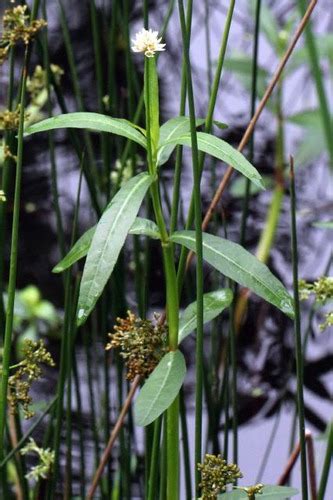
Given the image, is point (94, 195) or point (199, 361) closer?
point (199, 361)

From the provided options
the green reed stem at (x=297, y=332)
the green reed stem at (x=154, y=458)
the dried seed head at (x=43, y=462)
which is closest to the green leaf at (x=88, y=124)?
the green reed stem at (x=297, y=332)

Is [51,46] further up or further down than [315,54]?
further up

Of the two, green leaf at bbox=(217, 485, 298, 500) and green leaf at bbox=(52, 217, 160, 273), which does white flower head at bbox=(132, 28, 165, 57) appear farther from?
green leaf at bbox=(217, 485, 298, 500)

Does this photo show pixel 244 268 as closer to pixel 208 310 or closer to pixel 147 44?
pixel 208 310

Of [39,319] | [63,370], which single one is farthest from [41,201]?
[63,370]

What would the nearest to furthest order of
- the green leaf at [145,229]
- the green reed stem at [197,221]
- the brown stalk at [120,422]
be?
the green reed stem at [197,221]
the green leaf at [145,229]
the brown stalk at [120,422]

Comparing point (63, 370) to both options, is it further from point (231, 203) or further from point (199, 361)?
point (231, 203)

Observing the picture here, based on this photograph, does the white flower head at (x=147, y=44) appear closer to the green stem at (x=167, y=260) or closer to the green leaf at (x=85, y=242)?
the green stem at (x=167, y=260)

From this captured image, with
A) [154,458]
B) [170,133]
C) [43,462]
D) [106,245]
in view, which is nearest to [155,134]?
[170,133]
